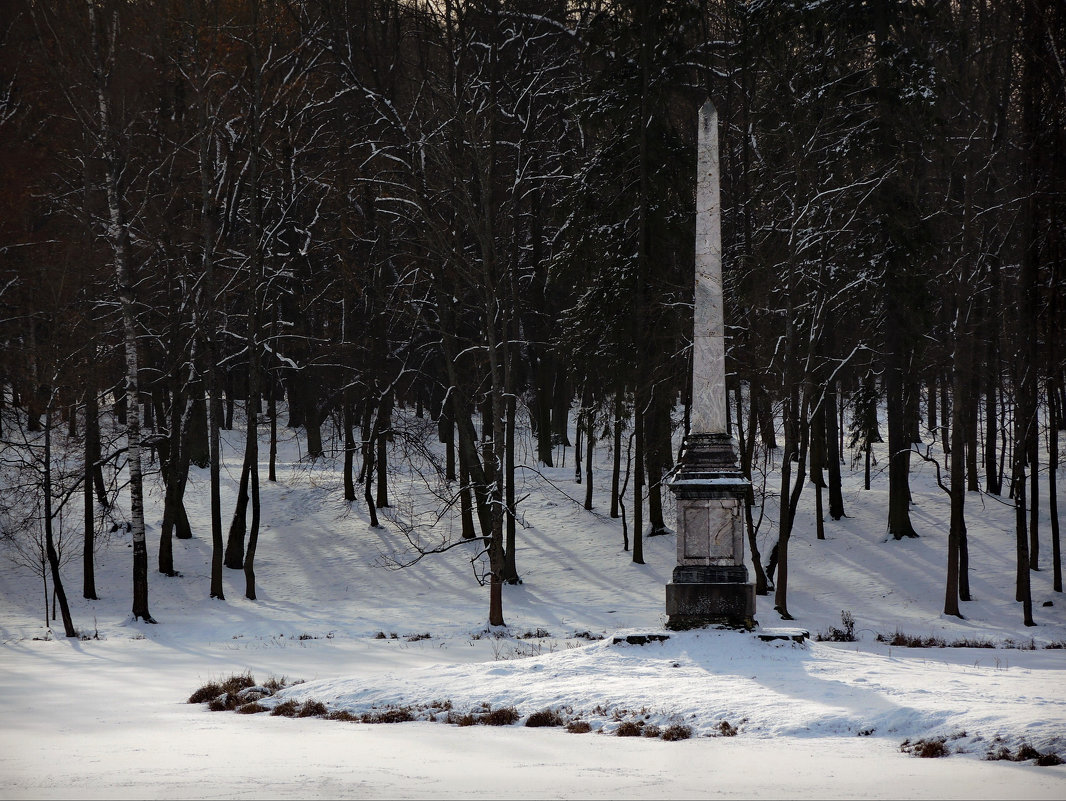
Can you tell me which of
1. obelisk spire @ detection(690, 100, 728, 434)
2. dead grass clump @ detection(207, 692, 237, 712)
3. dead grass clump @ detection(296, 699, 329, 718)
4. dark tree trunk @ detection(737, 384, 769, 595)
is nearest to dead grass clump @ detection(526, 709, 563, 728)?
dead grass clump @ detection(296, 699, 329, 718)

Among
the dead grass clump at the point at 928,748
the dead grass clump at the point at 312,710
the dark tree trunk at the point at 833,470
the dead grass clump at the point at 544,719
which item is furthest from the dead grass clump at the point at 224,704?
the dark tree trunk at the point at 833,470

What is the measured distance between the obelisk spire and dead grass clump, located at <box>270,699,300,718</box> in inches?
232

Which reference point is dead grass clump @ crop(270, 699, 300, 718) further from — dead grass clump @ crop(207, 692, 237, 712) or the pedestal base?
the pedestal base

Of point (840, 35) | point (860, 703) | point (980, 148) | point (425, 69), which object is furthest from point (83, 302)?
point (980, 148)

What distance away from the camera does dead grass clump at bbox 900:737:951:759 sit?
711 cm

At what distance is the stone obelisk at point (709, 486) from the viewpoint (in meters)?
12.1

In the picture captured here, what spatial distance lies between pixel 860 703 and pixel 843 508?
19813 mm

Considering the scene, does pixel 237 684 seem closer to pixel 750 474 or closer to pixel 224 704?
pixel 224 704

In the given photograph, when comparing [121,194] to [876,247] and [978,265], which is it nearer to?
[876,247]

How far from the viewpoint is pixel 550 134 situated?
26.7 meters

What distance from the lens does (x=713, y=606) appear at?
12078 mm

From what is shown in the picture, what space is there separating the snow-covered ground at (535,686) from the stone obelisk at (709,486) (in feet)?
1.86

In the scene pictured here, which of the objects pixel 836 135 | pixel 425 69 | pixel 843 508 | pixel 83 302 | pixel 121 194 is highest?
pixel 425 69

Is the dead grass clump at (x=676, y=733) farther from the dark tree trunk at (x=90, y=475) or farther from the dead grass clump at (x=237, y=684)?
the dark tree trunk at (x=90, y=475)
